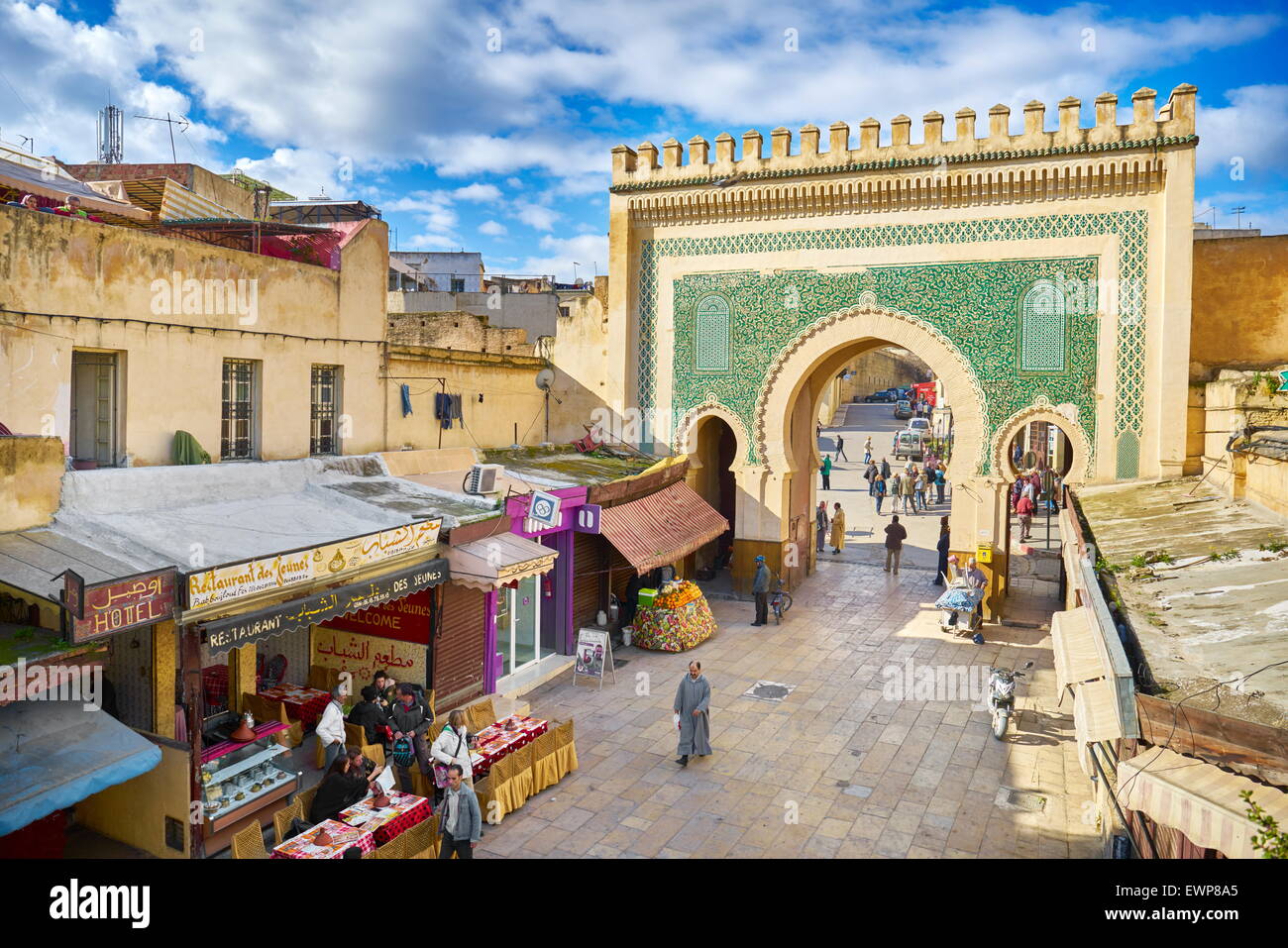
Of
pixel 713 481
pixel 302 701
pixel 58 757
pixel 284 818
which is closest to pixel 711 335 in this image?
pixel 713 481

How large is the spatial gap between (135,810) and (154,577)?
2.17 metres

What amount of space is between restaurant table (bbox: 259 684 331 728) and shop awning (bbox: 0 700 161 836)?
3238mm

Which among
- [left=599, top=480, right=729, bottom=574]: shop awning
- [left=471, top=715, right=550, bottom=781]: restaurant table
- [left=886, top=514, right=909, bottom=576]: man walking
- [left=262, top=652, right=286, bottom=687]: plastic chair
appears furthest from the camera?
[left=886, top=514, right=909, bottom=576]: man walking

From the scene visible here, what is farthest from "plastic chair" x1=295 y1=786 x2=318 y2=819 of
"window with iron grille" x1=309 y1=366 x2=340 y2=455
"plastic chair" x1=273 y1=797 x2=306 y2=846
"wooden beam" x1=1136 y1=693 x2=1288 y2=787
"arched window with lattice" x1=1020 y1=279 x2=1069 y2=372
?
"arched window with lattice" x1=1020 y1=279 x2=1069 y2=372

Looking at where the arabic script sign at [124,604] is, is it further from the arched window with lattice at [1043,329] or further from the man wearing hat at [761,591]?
the arched window with lattice at [1043,329]

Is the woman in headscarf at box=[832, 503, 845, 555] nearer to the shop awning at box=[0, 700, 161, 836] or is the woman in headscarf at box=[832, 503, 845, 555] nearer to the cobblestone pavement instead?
the cobblestone pavement

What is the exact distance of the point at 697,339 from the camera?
17875 millimetres

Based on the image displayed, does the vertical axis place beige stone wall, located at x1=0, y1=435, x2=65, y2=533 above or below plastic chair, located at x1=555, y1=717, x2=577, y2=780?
above

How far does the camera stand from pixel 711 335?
58.2 ft

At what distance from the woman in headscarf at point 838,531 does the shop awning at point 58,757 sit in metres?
17.3

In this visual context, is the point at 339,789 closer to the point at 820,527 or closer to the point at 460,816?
the point at 460,816

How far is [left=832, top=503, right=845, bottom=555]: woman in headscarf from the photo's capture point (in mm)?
21609
